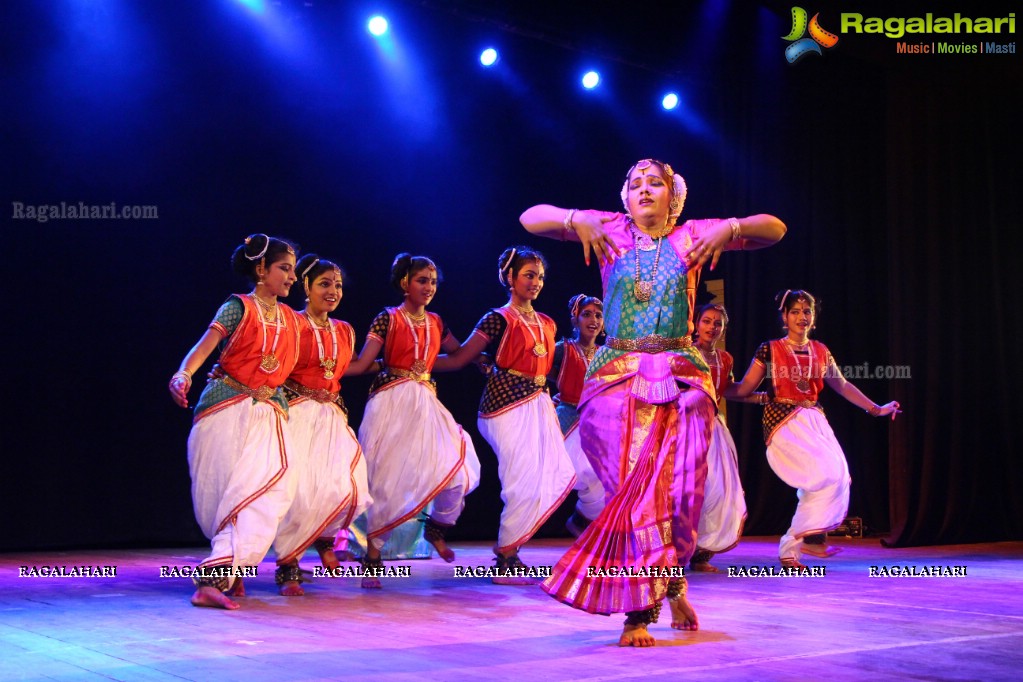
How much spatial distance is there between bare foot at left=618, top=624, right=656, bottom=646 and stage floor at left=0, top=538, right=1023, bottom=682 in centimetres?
8

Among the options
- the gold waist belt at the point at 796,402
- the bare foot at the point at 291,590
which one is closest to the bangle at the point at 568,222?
the bare foot at the point at 291,590

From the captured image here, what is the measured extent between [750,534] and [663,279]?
18.9 ft

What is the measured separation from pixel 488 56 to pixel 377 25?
918mm

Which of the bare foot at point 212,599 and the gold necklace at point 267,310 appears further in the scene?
the gold necklace at point 267,310

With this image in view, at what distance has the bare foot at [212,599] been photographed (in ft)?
14.2

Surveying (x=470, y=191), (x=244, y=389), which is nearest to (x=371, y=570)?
(x=244, y=389)

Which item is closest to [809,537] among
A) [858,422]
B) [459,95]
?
[858,422]

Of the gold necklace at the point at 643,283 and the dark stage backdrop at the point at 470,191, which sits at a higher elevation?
the dark stage backdrop at the point at 470,191

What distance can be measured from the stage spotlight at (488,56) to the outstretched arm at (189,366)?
14.1 ft

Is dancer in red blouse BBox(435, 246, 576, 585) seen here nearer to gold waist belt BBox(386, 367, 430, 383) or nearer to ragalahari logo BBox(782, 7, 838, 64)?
gold waist belt BBox(386, 367, 430, 383)

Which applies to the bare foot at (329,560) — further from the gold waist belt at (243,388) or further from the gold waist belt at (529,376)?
the gold waist belt at (529,376)

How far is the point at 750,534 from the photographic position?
9.02 m

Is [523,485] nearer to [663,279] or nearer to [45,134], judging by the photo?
[663,279]

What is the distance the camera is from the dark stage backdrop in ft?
21.9
